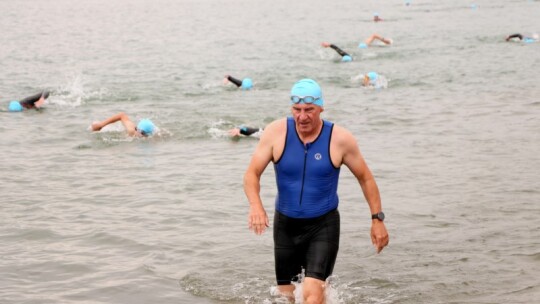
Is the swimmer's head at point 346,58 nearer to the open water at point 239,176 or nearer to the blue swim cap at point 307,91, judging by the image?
the open water at point 239,176

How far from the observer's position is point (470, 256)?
9664mm

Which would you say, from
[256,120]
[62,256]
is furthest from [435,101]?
[62,256]

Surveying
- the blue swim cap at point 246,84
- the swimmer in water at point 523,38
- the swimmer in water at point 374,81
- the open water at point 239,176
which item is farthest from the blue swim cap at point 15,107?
the swimmer in water at point 523,38

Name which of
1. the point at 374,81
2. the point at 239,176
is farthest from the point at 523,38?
the point at 239,176

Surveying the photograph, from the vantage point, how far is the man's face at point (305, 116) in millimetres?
6566

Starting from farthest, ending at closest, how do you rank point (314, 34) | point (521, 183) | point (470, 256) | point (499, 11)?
point (499, 11) → point (314, 34) → point (521, 183) → point (470, 256)

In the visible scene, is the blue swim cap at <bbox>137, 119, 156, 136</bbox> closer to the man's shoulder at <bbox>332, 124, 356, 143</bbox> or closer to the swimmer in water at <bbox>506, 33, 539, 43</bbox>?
the man's shoulder at <bbox>332, 124, 356, 143</bbox>

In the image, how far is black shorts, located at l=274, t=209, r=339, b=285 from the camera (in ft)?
22.5

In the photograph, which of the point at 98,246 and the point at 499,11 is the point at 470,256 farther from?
the point at 499,11

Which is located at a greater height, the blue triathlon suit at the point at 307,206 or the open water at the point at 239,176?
the blue triathlon suit at the point at 307,206

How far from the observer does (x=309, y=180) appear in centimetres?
680

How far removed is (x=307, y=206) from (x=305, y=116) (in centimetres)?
81

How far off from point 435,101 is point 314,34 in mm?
22246

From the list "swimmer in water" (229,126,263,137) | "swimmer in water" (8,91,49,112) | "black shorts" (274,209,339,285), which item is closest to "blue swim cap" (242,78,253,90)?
"swimmer in water" (8,91,49,112)
